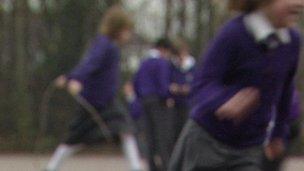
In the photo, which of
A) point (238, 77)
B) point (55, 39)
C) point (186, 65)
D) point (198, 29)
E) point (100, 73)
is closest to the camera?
point (238, 77)

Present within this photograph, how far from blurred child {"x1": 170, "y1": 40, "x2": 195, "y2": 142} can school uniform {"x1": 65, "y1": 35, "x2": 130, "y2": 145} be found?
0.47 meters

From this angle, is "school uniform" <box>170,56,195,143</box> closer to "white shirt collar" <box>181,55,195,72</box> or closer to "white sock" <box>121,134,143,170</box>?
"white shirt collar" <box>181,55,195,72</box>

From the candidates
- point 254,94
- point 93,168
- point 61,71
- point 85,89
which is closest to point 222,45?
point 254,94

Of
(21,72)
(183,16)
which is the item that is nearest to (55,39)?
(21,72)

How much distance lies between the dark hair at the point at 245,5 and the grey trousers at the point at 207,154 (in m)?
0.53

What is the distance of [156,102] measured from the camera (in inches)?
410

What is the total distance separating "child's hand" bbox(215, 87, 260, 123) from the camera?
4.66 meters

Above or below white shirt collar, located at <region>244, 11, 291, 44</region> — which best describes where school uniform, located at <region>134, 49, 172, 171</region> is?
below

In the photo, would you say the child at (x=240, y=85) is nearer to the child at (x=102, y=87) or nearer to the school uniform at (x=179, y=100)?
the child at (x=102, y=87)

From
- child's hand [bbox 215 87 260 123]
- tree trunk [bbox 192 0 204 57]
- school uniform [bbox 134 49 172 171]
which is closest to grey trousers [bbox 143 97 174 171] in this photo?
school uniform [bbox 134 49 172 171]

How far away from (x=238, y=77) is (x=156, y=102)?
5.66 m

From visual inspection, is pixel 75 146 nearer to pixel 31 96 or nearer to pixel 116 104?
pixel 116 104

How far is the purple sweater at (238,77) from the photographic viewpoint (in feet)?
15.5

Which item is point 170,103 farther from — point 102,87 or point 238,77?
point 238,77
